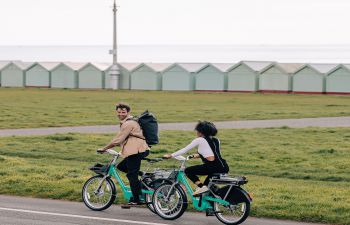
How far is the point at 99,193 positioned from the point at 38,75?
64.6 m

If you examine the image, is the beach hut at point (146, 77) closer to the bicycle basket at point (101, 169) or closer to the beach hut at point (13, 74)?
the beach hut at point (13, 74)

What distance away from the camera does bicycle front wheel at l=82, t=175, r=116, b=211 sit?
13.1m

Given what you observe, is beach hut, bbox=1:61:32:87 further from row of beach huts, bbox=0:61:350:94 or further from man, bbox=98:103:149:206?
man, bbox=98:103:149:206

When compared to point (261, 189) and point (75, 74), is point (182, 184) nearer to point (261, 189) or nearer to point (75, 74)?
point (261, 189)

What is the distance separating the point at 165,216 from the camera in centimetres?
1225

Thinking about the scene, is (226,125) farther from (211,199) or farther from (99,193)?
(211,199)

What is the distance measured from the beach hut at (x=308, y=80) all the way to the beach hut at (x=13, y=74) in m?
27.0

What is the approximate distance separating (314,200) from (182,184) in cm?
251

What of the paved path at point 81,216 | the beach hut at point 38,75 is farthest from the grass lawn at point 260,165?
the beach hut at point 38,75

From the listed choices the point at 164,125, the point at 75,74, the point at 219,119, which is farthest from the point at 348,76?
the point at 164,125

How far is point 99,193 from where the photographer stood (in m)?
13.1

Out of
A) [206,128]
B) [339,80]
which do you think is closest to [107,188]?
[206,128]

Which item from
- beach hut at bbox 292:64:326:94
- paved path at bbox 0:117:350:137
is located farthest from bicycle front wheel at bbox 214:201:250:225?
beach hut at bbox 292:64:326:94

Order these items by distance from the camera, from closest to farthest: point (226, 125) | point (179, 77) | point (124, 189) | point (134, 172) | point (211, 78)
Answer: point (134, 172), point (124, 189), point (226, 125), point (211, 78), point (179, 77)
